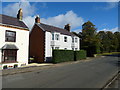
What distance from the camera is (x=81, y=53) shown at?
29031 mm

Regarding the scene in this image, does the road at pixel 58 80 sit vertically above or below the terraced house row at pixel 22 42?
below

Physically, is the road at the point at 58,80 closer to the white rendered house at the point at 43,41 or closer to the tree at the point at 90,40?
the white rendered house at the point at 43,41

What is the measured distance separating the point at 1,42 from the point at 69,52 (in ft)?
43.0

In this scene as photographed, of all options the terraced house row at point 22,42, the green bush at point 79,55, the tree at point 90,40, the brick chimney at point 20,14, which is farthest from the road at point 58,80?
the tree at point 90,40

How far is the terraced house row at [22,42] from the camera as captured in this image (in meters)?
16.9

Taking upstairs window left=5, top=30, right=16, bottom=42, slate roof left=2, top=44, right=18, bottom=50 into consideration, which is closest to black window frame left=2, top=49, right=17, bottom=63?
slate roof left=2, top=44, right=18, bottom=50

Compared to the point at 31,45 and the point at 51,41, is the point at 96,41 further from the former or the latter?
the point at 31,45

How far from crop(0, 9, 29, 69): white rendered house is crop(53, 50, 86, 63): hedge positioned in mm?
5256

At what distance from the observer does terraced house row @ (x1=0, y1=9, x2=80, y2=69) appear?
16.9 m

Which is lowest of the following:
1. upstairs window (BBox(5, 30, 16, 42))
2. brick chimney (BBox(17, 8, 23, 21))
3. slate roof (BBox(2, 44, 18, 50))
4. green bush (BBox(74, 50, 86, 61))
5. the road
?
the road

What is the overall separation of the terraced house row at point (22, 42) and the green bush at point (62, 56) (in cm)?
319

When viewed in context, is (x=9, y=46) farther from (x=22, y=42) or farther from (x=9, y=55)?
(x=22, y=42)

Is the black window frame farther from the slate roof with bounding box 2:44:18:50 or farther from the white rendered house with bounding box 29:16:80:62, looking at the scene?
the white rendered house with bounding box 29:16:80:62

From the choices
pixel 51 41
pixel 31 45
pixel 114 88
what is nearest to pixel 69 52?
pixel 51 41
